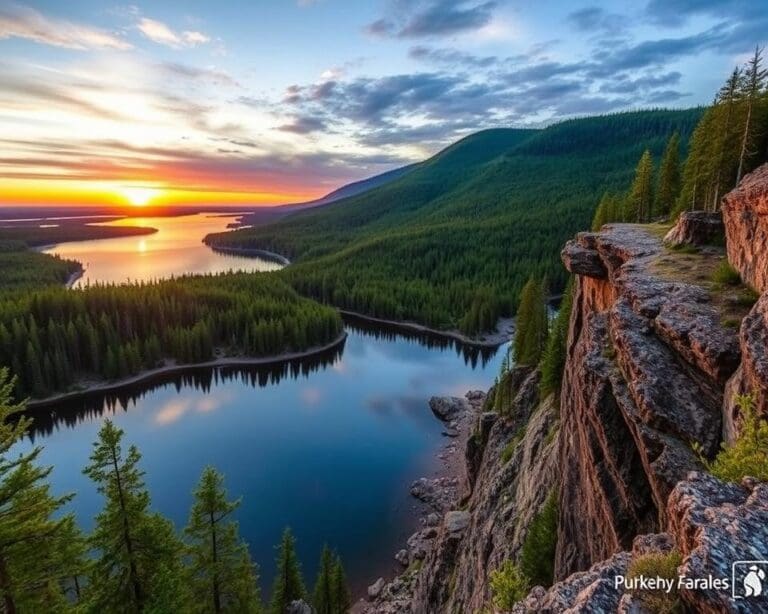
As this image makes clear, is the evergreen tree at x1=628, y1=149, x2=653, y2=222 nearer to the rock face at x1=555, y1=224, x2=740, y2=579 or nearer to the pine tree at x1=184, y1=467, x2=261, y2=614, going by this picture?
the rock face at x1=555, y1=224, x2=740, y2=579

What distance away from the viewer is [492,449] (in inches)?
1656

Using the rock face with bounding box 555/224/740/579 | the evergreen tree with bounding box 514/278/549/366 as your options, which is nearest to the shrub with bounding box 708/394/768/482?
the rock face with bounding box 555/224/740/579

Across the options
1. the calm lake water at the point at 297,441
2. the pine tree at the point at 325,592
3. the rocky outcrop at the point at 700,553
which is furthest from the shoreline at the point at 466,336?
the rocky outcrop at the point at 700,553

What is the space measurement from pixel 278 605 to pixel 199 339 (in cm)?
8765

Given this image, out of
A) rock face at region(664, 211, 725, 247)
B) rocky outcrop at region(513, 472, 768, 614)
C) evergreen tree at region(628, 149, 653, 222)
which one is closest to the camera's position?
rocky outcrop at region(513, 472, 768, 614)

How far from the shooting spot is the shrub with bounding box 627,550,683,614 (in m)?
8.19

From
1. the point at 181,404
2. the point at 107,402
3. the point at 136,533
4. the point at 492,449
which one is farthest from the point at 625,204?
the point at 107,402

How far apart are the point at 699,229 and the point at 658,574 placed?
828 inches

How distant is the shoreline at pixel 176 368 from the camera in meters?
90.8

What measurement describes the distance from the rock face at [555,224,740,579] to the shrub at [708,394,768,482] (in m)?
1.22

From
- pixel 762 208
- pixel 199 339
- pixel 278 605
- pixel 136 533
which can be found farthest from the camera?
pixel 199 339

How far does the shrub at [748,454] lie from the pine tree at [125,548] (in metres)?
21.7

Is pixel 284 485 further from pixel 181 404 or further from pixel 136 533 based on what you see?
pixel 136 533

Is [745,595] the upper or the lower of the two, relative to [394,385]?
upper
